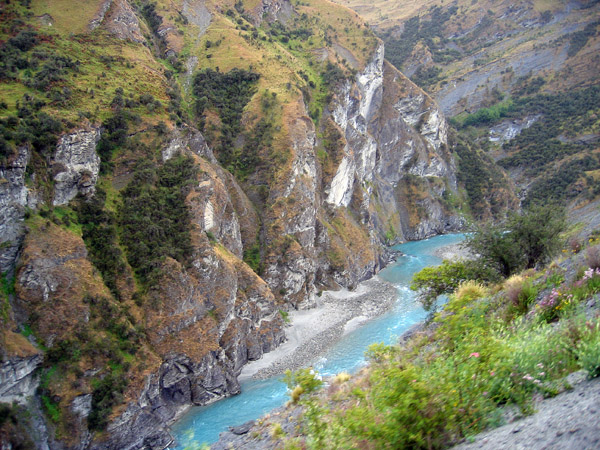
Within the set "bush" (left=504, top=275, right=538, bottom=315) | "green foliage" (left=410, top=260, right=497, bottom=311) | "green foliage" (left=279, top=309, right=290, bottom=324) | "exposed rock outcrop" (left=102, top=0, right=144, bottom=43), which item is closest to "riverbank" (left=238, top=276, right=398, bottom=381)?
"green foliage" (left=279, top=309, right=290, bottom=324)

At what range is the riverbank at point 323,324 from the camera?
3584cm

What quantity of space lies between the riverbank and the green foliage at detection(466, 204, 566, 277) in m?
21.0

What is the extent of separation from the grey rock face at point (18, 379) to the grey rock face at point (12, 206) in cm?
655

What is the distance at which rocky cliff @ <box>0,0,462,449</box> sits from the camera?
2598 cm

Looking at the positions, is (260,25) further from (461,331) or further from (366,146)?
(461,331)

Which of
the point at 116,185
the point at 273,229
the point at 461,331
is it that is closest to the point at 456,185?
the point at 273,229

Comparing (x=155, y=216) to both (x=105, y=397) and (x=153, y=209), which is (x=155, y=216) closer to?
(x=153, y=209)

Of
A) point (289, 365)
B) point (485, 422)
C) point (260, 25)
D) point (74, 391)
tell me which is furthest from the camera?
point (260, 25)

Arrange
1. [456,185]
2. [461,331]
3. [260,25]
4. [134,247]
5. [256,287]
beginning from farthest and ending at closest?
[456,185], [260,25], [256,287], [134,247], [461,331]

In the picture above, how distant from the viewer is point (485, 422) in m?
4.89

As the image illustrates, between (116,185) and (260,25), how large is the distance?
60545 mm

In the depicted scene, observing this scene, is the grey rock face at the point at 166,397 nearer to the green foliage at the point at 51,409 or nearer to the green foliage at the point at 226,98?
the green foliage at the point at 51,409

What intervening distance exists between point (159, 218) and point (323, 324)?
20.6 metres

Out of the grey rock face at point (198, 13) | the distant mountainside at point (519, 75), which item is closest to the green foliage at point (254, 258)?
the grey rock face at point (198, 13)
